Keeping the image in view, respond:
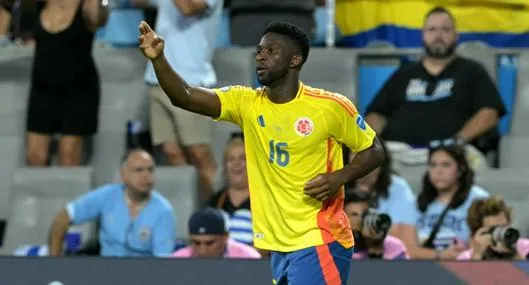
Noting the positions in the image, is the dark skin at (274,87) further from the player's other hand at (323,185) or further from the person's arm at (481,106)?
the person's arm at (481,106)

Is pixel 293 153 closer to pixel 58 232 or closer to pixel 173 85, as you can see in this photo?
pixel 173 85

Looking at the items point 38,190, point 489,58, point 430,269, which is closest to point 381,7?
point 489,58

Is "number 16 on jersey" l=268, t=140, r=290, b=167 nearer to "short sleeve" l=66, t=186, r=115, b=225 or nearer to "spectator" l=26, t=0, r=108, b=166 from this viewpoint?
"short sleeve" l=66, t=186, r=115, b=225

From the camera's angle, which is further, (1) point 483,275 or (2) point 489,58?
(2) point 489,58

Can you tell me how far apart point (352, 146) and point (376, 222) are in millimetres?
1801

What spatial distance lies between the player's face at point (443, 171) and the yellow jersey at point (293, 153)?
291 centimetres

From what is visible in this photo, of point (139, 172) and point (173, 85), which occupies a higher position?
point (173, 85)

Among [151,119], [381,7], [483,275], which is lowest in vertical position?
[483,275]

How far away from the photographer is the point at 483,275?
7.17 metres

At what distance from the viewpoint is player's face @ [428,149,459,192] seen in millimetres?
8820

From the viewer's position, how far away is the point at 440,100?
384 inches

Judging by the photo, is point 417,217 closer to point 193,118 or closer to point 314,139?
point 193,118

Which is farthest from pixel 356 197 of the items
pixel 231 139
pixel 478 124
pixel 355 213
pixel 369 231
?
pixel 478 124

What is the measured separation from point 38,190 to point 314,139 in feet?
13.8
